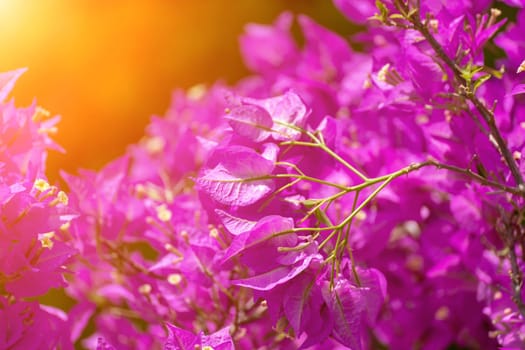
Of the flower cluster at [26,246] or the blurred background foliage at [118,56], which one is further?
the blurred background foliage at [118,56]

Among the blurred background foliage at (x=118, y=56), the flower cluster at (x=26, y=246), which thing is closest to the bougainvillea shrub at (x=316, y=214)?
the flower cluster at (x=26, y=246)

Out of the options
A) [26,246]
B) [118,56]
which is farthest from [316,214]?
[118,56]

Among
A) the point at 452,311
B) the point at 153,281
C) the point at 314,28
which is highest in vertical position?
the point at 314,28

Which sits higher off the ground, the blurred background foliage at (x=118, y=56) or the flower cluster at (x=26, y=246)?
the flower cluster at (x=26, y=246)

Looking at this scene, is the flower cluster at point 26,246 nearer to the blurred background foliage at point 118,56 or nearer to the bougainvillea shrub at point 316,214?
the bougainvillea shrub at point 316,214

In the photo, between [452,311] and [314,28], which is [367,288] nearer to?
[452,311]

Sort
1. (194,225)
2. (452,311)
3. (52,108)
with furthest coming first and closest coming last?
(52,108) < (452,311) < (194,225)

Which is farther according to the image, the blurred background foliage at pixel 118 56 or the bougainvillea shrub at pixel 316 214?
the blurred background foliage at pixel 118 56

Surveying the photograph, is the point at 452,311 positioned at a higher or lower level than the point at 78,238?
lower

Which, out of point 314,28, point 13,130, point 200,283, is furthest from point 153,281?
point 314,28
